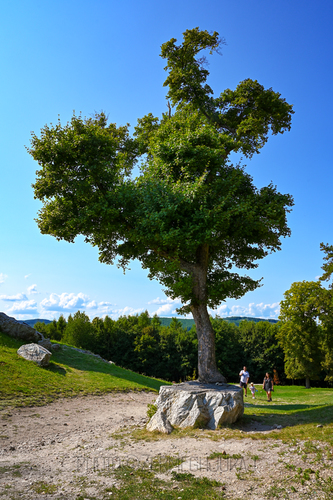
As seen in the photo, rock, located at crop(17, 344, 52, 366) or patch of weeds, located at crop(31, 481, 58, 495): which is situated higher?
rock, located at crop(17, 344, 52, 366)

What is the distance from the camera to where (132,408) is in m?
17.5

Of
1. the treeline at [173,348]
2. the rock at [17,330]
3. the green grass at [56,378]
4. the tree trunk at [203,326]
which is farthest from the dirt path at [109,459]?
the treeline at [173,348]

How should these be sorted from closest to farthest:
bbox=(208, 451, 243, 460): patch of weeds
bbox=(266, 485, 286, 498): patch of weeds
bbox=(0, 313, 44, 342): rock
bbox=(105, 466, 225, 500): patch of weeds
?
bbox=(266, 485, 286, 498): patch of weeds, bbox=(105, 466, 225, 500): patch of weeds, bbox=(208, 451, 243, 460): patch of weeds, bbox=(0, 313, 44, 342): rock

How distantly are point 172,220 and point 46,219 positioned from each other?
271 inches

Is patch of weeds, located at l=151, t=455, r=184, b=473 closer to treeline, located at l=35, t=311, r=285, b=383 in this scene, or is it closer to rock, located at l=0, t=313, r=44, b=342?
rock, located at l=0, t=313, r=44, b=342

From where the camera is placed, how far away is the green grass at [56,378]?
17.0 m

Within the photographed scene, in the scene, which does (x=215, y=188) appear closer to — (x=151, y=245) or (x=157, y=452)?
(x=151, y=245)

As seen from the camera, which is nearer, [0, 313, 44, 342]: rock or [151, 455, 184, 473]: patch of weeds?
[151, 455, 184, 473]: patch of weeds

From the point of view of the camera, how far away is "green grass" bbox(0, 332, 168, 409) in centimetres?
1700

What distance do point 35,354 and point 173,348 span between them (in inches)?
1579

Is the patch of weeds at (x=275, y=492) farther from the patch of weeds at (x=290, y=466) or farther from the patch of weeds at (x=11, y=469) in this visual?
the patch of weeds at (x=11, y=469)

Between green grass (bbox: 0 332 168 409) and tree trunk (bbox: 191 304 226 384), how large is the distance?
27.5 ft

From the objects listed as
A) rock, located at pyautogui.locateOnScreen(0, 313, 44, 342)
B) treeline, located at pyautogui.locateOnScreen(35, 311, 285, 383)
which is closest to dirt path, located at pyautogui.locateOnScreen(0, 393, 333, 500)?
rock, located at pyautogui.locateOnScreen(0, 313, 44, 342)

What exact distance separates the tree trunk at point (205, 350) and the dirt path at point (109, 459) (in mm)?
3329
